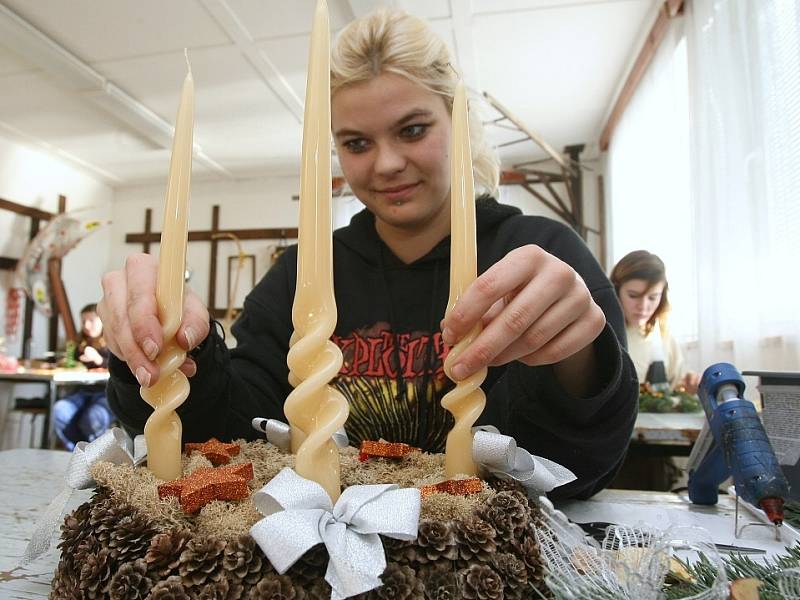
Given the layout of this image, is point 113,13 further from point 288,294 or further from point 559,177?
point 559,177

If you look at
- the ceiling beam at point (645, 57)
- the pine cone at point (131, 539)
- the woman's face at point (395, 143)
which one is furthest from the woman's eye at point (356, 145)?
the ceiling beam at point (645, 57)

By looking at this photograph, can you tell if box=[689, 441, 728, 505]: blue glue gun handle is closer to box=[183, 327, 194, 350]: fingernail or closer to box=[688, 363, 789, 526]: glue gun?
box=[688, 363, 789, 526]: glue gun

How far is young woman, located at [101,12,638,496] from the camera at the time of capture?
344 mm

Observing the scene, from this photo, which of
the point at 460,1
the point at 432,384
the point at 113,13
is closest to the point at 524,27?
the point at 460,1

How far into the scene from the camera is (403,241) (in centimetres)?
98

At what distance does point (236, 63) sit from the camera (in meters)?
3.01

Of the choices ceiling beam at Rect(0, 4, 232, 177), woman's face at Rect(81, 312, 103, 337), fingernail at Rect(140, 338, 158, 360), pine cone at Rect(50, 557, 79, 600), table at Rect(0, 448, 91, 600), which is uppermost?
ceiling beam at Rect(0, 4, 232, 177)

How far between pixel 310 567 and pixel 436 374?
1.68 ft

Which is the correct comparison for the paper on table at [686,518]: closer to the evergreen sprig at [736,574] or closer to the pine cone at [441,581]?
the evergreen sprig at [736,574]

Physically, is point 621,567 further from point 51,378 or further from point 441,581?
point 51,378

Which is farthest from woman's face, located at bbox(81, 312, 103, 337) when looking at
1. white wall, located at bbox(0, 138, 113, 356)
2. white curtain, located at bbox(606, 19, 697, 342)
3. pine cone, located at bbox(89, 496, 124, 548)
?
pine cone, located at bbox(89, 496, 124, 548)

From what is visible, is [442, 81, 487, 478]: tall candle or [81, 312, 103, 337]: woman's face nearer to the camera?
[442, 81, 487, 478]: tall candle

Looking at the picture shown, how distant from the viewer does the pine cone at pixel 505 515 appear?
0.89 feet

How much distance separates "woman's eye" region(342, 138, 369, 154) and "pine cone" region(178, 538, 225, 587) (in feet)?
2.16
